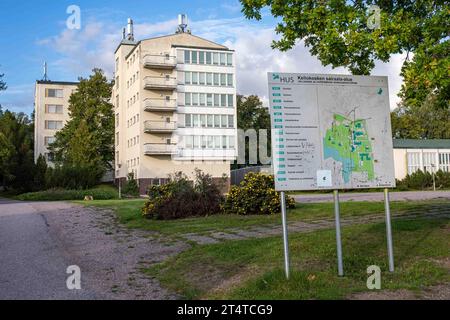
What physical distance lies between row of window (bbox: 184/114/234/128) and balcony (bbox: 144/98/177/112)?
197cm

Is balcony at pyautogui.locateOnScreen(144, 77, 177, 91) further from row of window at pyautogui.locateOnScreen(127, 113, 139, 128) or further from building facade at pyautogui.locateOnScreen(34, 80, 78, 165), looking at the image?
building facade at pyautogui.locateOnScreen(34, 80, 78, 165)

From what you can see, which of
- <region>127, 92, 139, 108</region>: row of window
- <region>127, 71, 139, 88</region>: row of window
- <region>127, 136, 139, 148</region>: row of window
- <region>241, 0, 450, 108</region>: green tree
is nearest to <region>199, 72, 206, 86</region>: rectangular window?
<region>127, 71, 139, 88</region>: row of window

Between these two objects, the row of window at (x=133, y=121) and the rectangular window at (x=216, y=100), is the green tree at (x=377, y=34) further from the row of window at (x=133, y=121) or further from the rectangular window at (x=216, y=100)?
the row of window at (x=133, y=121)

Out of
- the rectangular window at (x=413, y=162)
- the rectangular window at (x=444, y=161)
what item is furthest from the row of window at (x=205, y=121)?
the rectangular window at (x=444, y=161)

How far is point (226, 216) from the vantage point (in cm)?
1722

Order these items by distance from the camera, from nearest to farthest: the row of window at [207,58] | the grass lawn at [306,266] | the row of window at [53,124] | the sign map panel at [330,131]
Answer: the grass lawn at [306,266] → the sign map panel at [330,131] → the row of window at [207,58] → the row of window at [53,124]

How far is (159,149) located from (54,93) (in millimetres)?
38800

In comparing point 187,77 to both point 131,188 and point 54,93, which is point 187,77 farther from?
point 54,93

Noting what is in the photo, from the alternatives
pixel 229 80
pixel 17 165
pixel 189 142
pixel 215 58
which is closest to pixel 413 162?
pixel 229 80

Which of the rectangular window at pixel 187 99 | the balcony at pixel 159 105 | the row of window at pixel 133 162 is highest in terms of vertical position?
the rectangular window at pixel 187 99

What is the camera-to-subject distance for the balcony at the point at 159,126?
58281 millimetres
